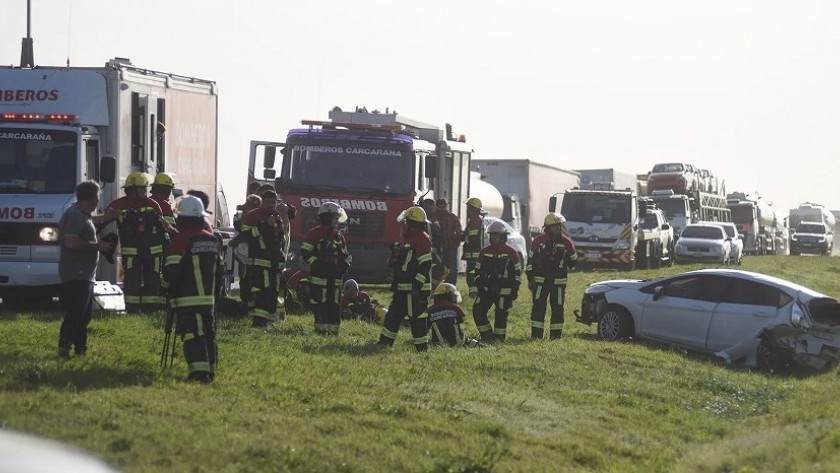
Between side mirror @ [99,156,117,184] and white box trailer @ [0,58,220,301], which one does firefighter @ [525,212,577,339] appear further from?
side mirror @ [99,156,117,184]

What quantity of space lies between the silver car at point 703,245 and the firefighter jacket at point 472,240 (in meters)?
25.8

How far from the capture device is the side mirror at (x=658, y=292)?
2097 cm

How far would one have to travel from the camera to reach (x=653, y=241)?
44.7m

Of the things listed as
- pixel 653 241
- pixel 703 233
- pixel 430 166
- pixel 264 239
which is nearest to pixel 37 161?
pixel 264 239

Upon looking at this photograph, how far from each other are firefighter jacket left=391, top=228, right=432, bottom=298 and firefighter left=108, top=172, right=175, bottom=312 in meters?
2.70

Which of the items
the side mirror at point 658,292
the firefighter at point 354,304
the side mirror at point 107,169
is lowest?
the firefighter at point 354,304

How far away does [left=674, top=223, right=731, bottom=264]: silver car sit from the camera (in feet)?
157

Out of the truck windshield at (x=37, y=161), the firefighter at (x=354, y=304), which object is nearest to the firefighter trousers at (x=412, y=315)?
the firefighter at (x=354, y=304)

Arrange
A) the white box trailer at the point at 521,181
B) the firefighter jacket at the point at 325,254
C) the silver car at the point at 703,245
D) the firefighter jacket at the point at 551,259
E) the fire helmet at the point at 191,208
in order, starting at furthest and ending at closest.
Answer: the silver car at the point at 703,245 → the white box trailer at the point at 521,181 → the firefighter jacket at the point at 551,259 → the firefighter jacket at the point at 325,254 → the fire helmet at the point at 191,208

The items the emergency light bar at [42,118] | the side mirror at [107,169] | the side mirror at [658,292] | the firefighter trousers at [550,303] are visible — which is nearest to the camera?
the side mirror at [107,169]

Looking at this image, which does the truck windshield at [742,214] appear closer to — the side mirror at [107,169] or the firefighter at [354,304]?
the firefighter at [354,304]

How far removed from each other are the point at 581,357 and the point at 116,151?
6623mm

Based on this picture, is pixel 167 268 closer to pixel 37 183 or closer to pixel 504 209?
pixel 37 183

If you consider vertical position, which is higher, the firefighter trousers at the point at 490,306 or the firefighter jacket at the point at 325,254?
the firefighter jacket at the point at 325,254
